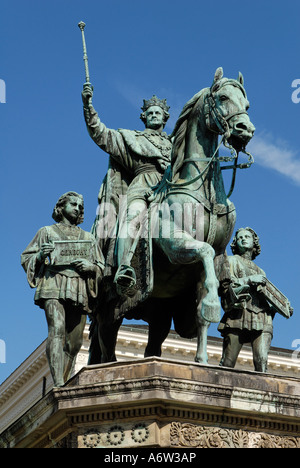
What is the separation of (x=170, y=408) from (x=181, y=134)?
498 cm

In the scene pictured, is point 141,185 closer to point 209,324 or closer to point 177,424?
point 209,324

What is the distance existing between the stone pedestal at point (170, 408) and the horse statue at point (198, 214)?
1194 mm

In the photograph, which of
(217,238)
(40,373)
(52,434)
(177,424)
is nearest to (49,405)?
(52,434)

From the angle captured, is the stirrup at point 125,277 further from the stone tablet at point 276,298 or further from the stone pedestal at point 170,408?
the stone tablet at point 276,298

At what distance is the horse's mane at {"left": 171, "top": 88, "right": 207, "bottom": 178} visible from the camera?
680 inches

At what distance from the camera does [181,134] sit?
57.0 feet

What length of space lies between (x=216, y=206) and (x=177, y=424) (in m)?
3.90

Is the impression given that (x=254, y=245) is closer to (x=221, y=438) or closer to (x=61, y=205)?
(x=61, y=205)

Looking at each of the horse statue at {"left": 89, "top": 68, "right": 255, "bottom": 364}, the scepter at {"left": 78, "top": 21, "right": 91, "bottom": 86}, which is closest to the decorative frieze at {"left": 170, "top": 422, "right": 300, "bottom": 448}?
the horse statue at {"left": 89, "top": 68, "right": 255, "bottom": 364}

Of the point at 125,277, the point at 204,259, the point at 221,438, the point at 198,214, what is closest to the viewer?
the point at 221,438

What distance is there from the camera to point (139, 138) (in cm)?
1889

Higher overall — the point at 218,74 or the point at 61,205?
the point at 218,74

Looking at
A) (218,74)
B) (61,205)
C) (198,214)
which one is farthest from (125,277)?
(218,74)
